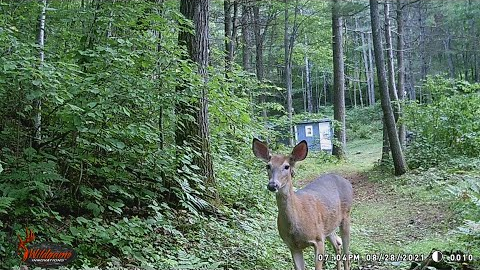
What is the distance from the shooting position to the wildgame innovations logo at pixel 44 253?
400 centimetres

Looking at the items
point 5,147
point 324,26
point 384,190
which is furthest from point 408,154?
point 324,26

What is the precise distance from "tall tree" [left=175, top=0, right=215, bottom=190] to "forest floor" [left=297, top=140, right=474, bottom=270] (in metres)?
2.27

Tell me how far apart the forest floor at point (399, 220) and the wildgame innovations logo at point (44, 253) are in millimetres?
3071

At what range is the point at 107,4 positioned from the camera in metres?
5.65

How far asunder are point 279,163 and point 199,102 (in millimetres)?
2638

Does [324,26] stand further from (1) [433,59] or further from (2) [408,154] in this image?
(1) [433,59]

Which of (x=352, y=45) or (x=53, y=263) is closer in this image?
(x=53, y=263)

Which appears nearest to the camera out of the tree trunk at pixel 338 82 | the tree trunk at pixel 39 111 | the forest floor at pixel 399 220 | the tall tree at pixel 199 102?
the tree trunk at pixel 39 111

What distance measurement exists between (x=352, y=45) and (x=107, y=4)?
45.5 meters

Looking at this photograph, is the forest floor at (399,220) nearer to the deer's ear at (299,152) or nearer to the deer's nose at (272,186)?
the deer's ear at (299,152)

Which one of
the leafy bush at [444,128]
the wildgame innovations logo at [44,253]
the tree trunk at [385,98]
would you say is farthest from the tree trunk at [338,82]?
the wildgame innovations logo at [44,253]

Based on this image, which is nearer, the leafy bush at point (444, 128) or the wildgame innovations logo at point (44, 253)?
the wildgame innovations logo at point (44, 253)

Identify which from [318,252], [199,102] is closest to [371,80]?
[199,102]

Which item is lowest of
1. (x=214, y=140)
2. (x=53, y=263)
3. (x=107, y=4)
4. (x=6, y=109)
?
(x=53, y=263)
